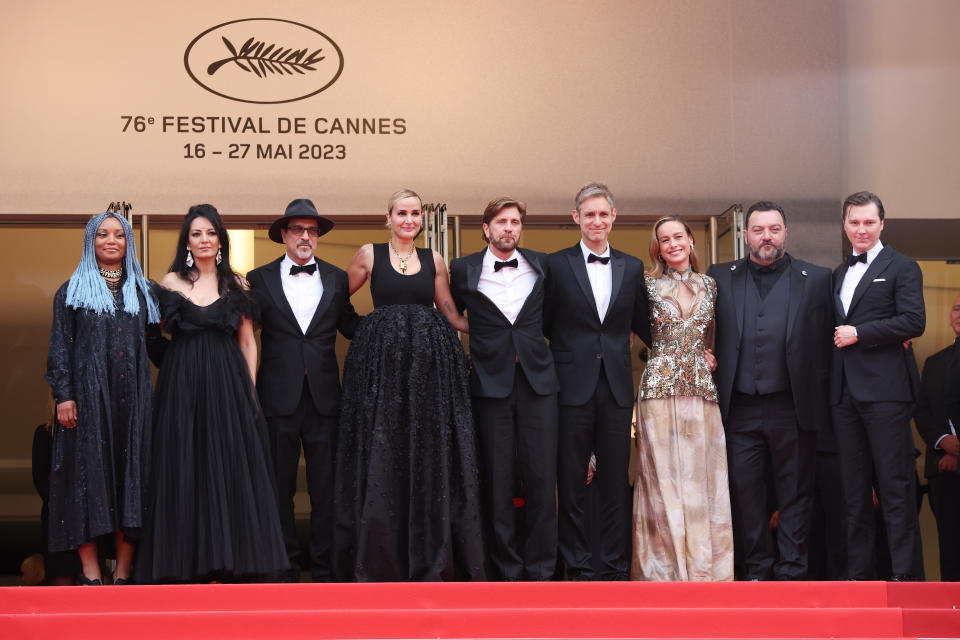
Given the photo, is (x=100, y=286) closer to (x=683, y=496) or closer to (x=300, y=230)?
(x=300, y=230)

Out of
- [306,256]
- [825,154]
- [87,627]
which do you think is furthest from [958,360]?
[87,627]

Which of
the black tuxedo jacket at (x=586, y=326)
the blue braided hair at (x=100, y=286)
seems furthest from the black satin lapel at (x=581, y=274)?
the blue braided hair at (x=100, y=286)

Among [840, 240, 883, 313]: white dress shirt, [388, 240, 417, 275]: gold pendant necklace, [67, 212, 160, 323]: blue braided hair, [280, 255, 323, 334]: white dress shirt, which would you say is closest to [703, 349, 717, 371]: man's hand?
[840, 240, 883, 313]: white dress shirt

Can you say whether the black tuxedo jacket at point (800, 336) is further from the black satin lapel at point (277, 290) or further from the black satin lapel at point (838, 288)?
the black satin lapel at point (277, 290)

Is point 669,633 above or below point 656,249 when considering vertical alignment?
below

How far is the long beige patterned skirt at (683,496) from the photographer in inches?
209

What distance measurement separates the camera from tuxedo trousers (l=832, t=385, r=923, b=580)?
5246 millimetres

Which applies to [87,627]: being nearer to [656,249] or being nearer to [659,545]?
[659,545]

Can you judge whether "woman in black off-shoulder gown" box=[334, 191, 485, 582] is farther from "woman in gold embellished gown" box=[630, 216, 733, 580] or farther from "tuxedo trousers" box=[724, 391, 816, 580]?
"tuxedo trousers" box=[724, 391, 816, 580]

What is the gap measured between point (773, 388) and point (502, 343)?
120 cm

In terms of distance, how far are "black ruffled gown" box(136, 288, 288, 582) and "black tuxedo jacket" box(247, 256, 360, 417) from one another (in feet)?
0.59

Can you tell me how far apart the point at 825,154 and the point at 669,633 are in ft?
12.8

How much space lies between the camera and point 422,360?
5.14 metres

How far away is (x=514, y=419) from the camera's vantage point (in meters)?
5.26
